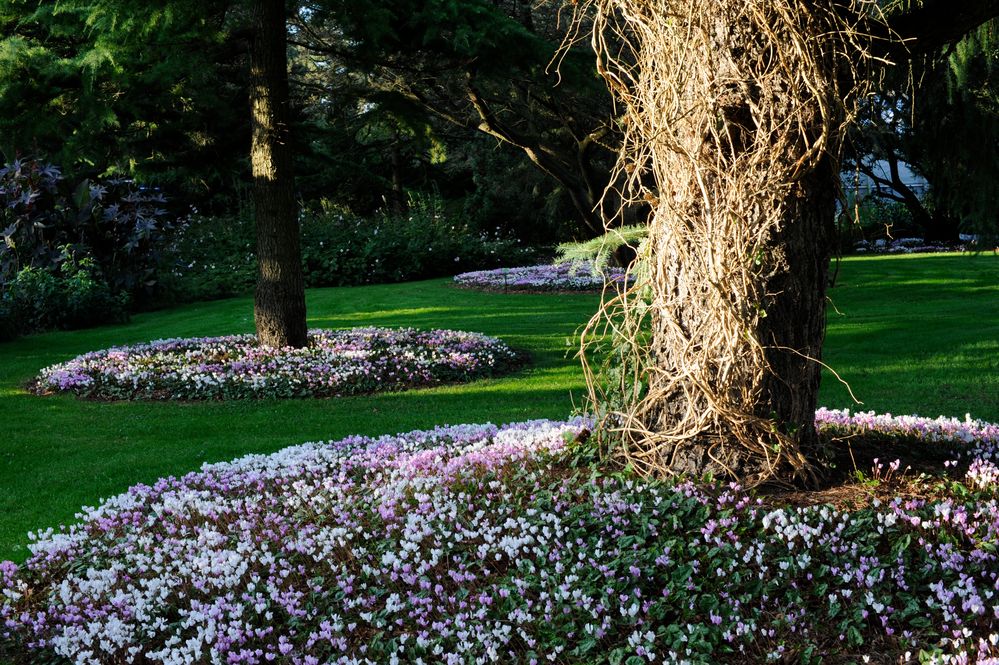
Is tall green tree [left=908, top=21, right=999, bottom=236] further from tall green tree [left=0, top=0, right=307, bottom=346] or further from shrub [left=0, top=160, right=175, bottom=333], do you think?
shrub [left=0, top=160, right=175, bottom=333]

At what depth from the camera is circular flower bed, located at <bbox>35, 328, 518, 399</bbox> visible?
905 cm

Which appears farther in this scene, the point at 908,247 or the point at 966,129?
the point at 908,247

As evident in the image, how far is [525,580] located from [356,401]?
534cm

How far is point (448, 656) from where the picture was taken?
3059mm

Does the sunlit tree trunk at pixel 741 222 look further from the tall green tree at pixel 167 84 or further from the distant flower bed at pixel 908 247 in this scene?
the distant flower bed at pixel 908 247

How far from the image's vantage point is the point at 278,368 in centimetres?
940

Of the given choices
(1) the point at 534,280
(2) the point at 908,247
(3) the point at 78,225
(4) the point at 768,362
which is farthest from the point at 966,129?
(2) the point at 908,247

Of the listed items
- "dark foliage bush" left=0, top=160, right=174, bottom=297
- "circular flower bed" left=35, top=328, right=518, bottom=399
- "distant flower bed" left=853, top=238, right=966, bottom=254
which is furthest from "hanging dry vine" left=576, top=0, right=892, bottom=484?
"distant flower bed" left=853, top=238, right=966, bottom=254

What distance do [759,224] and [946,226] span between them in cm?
2725

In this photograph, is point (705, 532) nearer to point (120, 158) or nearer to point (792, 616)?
point (792, 616)

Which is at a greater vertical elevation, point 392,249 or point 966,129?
point 966,129

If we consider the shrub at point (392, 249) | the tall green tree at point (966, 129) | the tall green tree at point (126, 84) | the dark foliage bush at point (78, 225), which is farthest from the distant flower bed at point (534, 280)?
the tall green tree at point (966, 129)

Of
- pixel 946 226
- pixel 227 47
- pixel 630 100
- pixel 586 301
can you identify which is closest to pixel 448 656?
pixel 630 100

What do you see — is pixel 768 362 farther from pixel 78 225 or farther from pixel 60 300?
pixel 78 225
